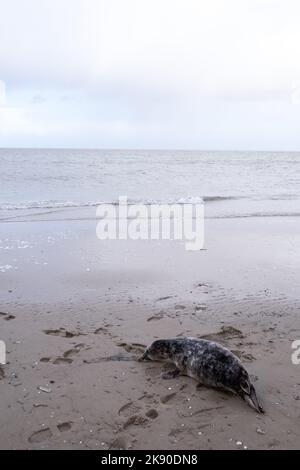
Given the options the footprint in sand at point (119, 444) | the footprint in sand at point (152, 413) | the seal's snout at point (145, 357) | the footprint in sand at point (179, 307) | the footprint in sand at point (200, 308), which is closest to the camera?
the footprint in sand at point (119, 444)

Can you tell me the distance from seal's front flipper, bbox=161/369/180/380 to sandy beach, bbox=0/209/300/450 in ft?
0.30

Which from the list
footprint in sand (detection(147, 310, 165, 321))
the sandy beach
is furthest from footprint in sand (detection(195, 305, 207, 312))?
footprint in sand (detection(147, 310, 165, 321))

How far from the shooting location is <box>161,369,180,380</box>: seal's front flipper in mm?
5188

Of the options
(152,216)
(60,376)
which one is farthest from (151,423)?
(152,216)

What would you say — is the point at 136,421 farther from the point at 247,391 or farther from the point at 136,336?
the point at 136,336

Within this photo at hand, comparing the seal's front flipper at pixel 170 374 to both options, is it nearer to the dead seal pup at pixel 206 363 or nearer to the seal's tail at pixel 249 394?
the dead seal pup at pixel 206 363

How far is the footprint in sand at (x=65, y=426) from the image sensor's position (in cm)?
420

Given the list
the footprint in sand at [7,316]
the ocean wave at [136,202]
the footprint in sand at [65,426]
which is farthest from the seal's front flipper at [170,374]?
the ocean wave at [136,202]

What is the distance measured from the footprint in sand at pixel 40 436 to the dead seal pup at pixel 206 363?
161 cm

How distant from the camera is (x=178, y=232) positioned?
44.5 ft

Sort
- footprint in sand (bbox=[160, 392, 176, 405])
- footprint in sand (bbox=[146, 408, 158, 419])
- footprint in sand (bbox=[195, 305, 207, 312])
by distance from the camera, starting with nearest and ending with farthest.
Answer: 1. footprint in sand (bbox=[146, 408, 158, 419])
2. footprint in sand (bbox=[160, 392, 176, 405])
3. footprint in sand (bbox=[195, 305, 207, 312])

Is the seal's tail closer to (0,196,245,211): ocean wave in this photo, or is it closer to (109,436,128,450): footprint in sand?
(109,436,128,450): footprint in sand
